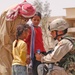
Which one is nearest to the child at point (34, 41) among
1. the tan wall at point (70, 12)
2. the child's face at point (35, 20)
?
the child's face at point (35, 20)

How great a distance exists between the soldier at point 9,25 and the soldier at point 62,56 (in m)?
1.08

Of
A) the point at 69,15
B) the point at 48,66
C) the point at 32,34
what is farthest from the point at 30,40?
the point at 69,15

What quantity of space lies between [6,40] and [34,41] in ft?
2.30

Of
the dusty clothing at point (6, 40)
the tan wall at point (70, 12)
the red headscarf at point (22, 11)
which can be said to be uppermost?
the red headscarf at point (22, 11)

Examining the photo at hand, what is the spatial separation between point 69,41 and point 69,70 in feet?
1.43

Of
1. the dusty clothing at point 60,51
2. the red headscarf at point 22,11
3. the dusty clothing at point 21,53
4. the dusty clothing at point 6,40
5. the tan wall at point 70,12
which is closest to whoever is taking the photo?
the dusty clothing at point 60,51

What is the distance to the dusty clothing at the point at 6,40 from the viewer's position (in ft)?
22.6

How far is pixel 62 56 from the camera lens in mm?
5465

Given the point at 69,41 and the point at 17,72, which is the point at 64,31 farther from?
the point at 17,72

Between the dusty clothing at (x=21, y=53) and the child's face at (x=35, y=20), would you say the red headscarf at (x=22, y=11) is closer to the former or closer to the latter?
the child's face at (x=35, y=20)

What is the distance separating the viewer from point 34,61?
6281mm

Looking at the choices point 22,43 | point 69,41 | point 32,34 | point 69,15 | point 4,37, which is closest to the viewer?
point 69,41

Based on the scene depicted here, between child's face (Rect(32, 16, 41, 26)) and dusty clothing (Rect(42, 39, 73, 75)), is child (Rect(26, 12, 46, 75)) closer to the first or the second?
child's face (Rect(32, 16, 41, 26))

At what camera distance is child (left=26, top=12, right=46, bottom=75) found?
20.6ft
